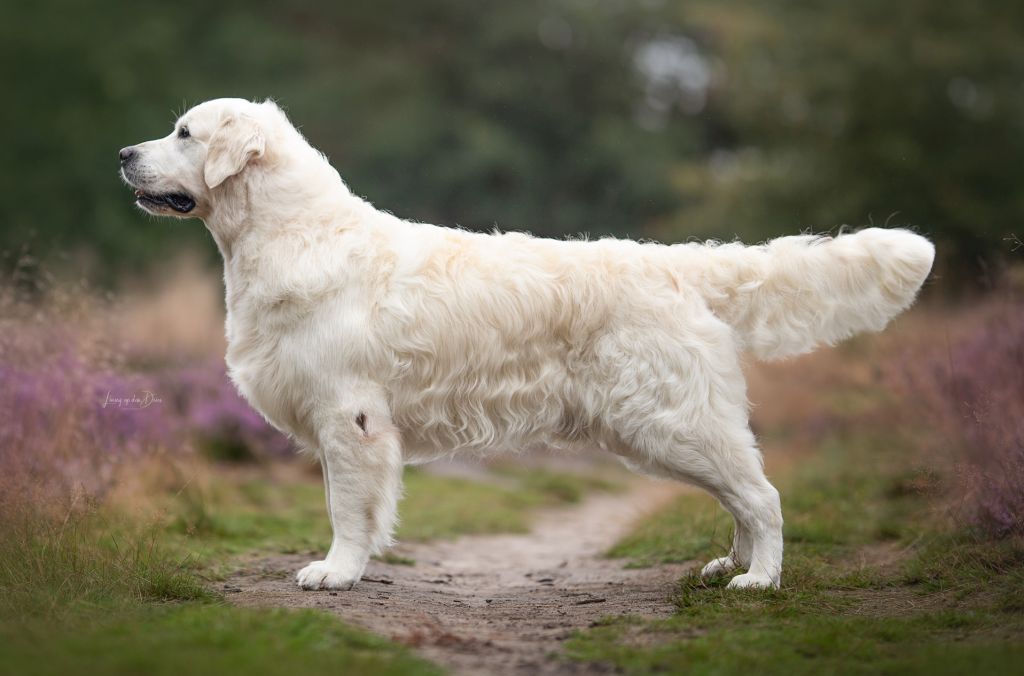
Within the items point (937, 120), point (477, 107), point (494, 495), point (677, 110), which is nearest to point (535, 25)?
point (477, 107)

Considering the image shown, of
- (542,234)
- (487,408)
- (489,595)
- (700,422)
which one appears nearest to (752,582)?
(700,422)

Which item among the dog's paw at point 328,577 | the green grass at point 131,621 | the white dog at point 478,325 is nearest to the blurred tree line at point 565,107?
the white dog at point 478,325

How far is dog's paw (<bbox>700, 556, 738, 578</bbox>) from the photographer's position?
5.64m

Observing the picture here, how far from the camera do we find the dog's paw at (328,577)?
17.6ft

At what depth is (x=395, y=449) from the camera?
5.40 metres

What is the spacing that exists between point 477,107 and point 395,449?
20.9m

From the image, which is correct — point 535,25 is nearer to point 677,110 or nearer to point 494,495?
point 677,110

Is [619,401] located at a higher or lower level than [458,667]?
higher

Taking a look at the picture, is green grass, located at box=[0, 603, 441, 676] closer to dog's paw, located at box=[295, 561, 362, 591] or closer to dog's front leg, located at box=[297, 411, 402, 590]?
dog's paw, located at box=[295, 561, 362, 591]

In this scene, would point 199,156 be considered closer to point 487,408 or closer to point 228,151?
point 228,151

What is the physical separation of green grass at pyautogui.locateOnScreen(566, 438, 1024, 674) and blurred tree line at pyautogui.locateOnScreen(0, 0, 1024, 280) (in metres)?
10.3

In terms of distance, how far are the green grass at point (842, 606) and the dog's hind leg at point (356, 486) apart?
1358 mm

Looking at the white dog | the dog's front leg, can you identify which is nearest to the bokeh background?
the dog's front leg

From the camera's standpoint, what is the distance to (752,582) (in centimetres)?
523
